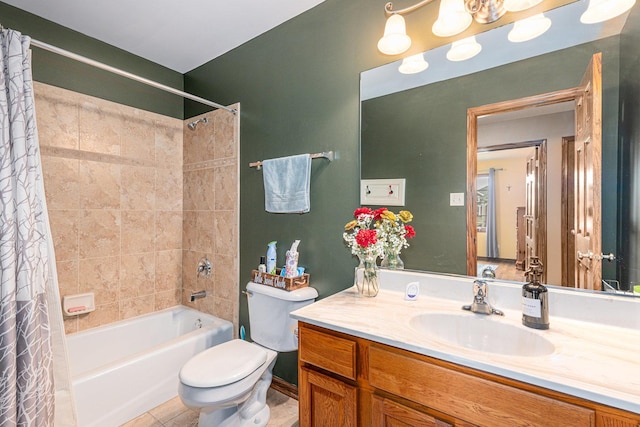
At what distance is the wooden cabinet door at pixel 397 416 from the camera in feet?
2.83

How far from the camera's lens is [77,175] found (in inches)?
78.4

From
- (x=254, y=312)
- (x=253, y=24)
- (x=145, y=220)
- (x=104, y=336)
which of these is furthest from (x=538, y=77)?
(x=104, y=336)

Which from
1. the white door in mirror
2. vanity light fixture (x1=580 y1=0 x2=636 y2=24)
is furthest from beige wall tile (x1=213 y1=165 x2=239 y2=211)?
vanity light fixture (x1=580 y1=0 x2=636 y2=24)

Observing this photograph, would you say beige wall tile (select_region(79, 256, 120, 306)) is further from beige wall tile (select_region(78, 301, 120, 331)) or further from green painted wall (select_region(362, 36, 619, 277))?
green painted wall (select_region(362, 36, 619, 277))

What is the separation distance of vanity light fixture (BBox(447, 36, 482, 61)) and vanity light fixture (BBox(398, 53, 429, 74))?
12 centimetres

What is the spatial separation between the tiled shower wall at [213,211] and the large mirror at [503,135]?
3.64 ft

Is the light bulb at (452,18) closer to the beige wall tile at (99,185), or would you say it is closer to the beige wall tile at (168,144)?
the beige wall tile at (168,144)

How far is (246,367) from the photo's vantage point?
4.61 ft

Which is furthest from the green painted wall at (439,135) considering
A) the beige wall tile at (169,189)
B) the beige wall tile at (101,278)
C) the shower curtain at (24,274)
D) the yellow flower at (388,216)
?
the beige wall tile at (101,278)

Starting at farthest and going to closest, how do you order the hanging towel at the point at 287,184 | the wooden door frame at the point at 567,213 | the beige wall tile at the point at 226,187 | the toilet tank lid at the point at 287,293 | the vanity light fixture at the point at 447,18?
the beige wall tile at the point at 226,187
the hanging towel at the point at 287,184
the toilet tank lid at the point at 287,293
the vanity light fixture at the point at 447,18
the wooden door frame at the point at 567,213

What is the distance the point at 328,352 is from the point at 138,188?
2.02m

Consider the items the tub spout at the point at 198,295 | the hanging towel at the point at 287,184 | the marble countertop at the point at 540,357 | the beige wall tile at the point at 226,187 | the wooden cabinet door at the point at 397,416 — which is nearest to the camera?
the marble countertop at the point at 540,357

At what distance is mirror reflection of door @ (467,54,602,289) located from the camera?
105cm

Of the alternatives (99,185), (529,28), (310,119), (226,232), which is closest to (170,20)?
(310,119)
